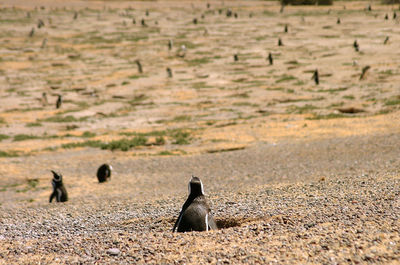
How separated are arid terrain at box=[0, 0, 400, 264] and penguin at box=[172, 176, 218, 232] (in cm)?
31

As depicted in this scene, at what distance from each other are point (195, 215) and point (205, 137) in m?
13.3

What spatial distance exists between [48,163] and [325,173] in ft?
33.3

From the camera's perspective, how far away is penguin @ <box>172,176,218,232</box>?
21.8ft

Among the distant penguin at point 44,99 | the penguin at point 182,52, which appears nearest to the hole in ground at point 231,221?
the distant penguin at point 44,99

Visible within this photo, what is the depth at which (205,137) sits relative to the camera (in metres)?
20.0

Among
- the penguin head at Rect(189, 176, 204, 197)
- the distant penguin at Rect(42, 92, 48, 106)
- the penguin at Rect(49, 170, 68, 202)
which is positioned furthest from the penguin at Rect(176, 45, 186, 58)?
the penguin head at Rect(189, 176, 204, 197)

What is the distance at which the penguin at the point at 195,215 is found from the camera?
6.66 m

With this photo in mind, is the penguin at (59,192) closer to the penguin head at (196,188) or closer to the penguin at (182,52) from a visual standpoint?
the penguin head at (196,188)

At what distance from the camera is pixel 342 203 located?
7598 millimetres

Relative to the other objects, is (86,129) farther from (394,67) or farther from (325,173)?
(394,67)

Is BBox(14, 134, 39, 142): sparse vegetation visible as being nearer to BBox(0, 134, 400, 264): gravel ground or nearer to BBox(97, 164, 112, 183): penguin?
BBox(97, 164, 112, 183): penguin

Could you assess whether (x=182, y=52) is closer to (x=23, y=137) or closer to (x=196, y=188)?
(x=23, y=137)

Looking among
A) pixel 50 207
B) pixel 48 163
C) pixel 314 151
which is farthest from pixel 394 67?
pixel 50 207

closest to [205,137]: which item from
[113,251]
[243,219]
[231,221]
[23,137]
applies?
[23,137]
